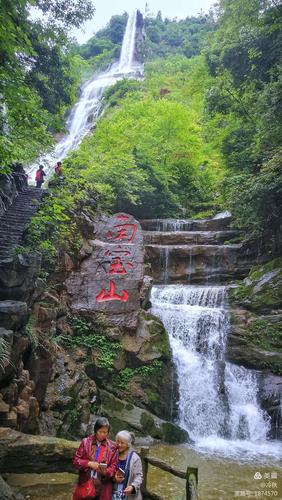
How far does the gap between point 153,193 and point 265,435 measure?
1141 centimetres

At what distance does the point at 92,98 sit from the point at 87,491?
43.3m

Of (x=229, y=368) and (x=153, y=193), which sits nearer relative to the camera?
(x=229, y=368)

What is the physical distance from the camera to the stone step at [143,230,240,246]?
53.6 feet

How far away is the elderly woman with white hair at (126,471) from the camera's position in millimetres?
3373

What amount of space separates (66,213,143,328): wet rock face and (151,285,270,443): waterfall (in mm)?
1805

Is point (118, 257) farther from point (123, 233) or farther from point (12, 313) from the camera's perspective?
point (12, 313)

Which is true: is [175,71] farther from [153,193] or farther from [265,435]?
[265,435]

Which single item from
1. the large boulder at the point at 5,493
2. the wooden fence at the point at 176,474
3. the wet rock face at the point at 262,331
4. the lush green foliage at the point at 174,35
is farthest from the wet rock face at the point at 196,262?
the lush green foliage at the point at 174,35

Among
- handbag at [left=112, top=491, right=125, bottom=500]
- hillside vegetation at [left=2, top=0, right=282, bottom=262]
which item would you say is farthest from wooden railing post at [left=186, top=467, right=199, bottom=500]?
hillside vegetation at [left=2, top=0, right=282, bottom=262]

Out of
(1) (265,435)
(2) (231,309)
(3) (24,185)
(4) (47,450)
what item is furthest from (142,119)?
(4) (47,450)

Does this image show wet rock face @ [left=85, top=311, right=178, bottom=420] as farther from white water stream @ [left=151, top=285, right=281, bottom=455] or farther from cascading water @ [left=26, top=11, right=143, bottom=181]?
cascading water @ [left=26, top=11, right=143, bottom=181]

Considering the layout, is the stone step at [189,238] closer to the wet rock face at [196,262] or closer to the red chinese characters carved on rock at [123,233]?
the wet rock face at [196,262]

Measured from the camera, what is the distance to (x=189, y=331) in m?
11.7

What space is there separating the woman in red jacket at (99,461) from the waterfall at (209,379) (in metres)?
6.64
